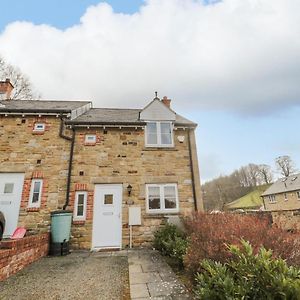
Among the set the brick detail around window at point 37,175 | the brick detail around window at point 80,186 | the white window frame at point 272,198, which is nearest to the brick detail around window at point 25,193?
the brick detail around window at point 37,175

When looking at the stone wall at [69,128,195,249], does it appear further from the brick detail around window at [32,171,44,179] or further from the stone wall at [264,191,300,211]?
the stone wall at [264,191,300,211]

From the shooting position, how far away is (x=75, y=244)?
28.9 feet

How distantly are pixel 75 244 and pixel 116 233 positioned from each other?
5.66 feet

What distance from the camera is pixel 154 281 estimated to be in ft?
15.1

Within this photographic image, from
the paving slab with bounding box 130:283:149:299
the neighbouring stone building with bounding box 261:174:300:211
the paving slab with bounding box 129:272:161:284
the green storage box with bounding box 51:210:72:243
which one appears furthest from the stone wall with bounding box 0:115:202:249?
the neighbouring stone building with bounding box 261:174:300:211

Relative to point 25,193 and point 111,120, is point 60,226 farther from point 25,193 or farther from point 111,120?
point 111,120

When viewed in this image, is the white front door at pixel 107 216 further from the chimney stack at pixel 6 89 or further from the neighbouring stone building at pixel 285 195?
the neighbouring stone building at pixel 285 195

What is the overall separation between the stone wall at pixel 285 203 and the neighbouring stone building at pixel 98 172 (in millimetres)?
27407

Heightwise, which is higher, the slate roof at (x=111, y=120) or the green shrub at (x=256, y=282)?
the slate roof at (x=111, y=120)

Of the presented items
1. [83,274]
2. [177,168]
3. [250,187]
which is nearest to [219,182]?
[250,187]

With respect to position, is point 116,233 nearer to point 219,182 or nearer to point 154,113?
point 154,113

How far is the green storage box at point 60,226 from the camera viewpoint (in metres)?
8.02

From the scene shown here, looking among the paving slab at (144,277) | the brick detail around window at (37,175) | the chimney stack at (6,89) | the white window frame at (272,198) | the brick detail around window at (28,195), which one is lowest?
the paving slab at (144,277)

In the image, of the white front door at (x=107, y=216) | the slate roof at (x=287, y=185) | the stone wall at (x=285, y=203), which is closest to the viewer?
the white front door at (x=107, y=216)
